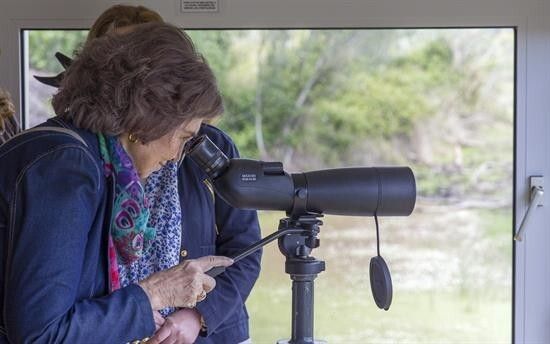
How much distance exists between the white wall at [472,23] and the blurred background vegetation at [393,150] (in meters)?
0.08

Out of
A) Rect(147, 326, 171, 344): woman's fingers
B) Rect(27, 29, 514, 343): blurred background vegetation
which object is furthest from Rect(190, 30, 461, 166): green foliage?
Rect(147, 326, 171, 344): woman's fingers

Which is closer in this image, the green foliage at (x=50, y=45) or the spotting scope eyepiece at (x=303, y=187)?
the spotting scope eyepiece at (x=303, y=187)

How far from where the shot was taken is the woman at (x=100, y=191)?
1.06 metres

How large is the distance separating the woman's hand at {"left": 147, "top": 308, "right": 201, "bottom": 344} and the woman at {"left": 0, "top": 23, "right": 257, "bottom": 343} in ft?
0.47

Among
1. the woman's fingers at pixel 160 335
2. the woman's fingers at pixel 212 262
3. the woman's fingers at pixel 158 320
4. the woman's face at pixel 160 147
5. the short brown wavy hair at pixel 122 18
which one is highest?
the short brown wavy hair at pixel 122 18

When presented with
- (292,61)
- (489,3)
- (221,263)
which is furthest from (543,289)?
(221,263)

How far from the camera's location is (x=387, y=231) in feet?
7.40

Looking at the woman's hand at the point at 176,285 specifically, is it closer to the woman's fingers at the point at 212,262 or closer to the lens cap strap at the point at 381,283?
the woman's fingers at the point at 212,262

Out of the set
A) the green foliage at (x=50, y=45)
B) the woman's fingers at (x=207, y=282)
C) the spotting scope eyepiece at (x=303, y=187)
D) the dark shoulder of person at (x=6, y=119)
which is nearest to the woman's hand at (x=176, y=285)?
the woman's fingers at (x=207, y=282)

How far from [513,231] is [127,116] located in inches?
54.3

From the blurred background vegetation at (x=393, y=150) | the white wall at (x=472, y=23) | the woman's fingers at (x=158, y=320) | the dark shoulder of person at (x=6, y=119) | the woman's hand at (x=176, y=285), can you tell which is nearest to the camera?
the woman's hand at (x=176, y=285)

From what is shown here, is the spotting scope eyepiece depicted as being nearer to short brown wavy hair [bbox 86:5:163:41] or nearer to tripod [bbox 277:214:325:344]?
tripod [bbox 277:214:325:344]

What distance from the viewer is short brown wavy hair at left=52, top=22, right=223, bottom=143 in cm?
116

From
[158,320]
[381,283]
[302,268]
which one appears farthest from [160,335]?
[381,283]
